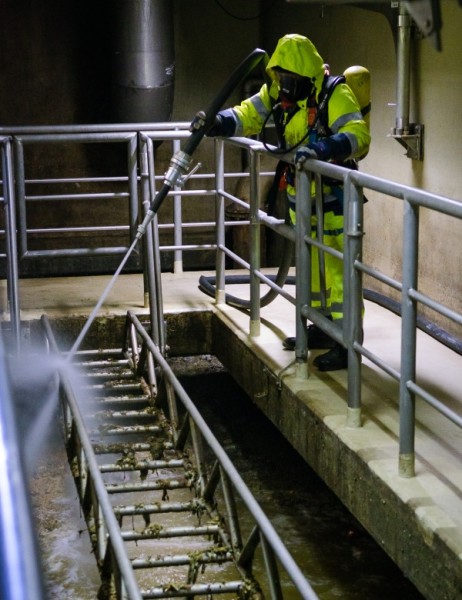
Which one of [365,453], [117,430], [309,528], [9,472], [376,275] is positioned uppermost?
[9,472]

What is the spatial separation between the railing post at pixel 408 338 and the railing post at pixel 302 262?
124 centimetres

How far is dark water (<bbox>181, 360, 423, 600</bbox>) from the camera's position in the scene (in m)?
4.61

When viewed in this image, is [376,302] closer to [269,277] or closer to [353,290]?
[269,277]

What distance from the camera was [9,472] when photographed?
1.77 feet

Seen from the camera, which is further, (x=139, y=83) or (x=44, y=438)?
(x=139, y=83)

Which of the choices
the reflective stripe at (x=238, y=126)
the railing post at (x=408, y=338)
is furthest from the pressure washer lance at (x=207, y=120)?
the railing post at (x=408, y=338)

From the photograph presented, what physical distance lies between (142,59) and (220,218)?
7.99ft

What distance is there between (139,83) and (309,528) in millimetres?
4359

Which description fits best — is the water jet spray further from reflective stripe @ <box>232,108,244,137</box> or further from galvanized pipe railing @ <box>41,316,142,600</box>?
Answer: galvanized pipe railing @ <box>41,316,142,600</box>

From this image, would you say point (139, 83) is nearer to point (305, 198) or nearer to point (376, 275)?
point (305, 198)

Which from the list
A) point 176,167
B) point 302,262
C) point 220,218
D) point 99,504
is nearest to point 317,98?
point 302,262

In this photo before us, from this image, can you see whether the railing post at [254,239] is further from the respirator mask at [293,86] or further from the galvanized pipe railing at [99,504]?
the galvanized pipe railing at [99,504]

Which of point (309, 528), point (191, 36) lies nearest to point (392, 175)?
point (309, 528)

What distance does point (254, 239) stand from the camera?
5375 mm
